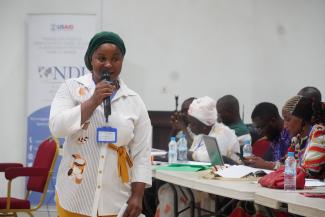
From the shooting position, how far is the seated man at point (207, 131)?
4668mm

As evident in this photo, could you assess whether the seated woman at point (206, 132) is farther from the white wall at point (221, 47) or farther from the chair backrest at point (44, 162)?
the white wall at point (221, 47)

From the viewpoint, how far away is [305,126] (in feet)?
11.1

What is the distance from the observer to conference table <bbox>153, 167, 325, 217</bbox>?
2.23m

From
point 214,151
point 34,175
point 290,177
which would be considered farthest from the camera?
point 34,175

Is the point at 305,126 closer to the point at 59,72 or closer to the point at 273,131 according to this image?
the point at 273,131

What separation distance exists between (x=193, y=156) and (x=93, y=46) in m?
2.77

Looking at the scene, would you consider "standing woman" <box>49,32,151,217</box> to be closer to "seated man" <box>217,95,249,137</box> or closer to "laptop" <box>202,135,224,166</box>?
"laptop" <box>202,135,224,166</box>

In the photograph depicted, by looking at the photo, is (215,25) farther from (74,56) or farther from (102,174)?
(102,174)

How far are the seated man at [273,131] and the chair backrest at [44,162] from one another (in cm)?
162

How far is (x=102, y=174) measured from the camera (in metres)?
2.05

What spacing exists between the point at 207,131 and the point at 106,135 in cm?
290

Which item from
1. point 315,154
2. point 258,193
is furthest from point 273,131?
point 258,193

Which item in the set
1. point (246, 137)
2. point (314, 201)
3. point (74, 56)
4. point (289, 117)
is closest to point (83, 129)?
point (314, 201)

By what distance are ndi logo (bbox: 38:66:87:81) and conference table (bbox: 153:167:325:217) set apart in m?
3.04
